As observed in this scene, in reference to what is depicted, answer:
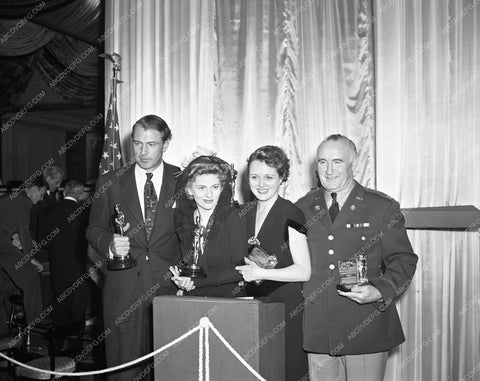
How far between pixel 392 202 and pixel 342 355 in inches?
33.6

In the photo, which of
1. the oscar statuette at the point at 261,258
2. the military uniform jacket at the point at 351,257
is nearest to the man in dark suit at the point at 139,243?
the oscar statuette at the point at 261,258

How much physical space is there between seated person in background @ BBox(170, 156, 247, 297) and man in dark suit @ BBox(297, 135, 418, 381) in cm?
42

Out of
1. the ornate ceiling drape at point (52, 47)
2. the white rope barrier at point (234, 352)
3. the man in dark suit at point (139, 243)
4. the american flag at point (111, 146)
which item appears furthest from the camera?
the ornate ceiling drape at point (52, 47)

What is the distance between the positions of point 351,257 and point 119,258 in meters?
1.32

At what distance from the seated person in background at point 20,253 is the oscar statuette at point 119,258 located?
141 inches

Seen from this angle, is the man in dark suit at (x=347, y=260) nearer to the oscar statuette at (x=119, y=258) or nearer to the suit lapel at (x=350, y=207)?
the suit lapel at (x=350, y=207)

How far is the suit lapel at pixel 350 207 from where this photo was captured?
316 centimetres

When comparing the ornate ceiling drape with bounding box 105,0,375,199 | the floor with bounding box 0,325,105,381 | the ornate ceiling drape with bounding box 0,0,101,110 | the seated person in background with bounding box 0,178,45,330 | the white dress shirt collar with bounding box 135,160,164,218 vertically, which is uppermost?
the ornate ceiling drape with bounding box 0,0,101,110

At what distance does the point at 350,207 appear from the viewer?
3.18 metres

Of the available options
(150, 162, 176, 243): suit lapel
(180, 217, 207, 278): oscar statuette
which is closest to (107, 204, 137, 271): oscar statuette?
(150, 162, 176, 243): suit lapel

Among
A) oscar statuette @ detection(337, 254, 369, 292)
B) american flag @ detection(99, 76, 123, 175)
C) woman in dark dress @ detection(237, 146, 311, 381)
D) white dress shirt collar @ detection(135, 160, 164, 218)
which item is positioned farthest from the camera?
american flag @ detection(99, 76, 123, 175)

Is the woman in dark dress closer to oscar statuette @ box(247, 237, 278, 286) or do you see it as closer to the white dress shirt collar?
oscar statuette @ box(247, 237, 278, 286)

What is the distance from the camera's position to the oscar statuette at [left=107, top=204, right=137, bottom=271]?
3436mm

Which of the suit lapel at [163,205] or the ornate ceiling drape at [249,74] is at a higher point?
the ornate ceiling drape at [249,74]
